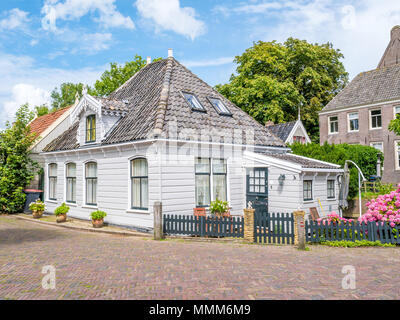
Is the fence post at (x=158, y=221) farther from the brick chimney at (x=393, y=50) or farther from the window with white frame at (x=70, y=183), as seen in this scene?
the brick chimney at (x=393, y=50)

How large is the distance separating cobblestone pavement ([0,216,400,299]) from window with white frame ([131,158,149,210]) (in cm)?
186

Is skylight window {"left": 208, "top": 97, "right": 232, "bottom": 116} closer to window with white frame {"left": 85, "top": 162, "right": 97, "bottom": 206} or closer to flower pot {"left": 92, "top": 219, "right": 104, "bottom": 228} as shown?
window with white frame {"left": 85, "top": 162, "right": 97, "bottom": 206}

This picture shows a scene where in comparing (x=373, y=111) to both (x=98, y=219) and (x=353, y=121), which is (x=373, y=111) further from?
(x=98, y=219)

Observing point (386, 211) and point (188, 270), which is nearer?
point (188, 270)

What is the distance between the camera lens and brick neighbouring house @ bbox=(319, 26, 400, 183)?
26578 mm

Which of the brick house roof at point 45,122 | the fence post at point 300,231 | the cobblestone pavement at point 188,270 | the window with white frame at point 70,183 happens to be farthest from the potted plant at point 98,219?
the brick house roof at point 45,122

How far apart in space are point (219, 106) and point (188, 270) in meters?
9.70

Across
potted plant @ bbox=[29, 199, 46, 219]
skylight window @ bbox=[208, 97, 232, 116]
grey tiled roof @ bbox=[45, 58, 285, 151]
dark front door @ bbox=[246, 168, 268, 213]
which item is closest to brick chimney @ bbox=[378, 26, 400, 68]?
grey tiled roof @ bbox=[45, 58, 285, 151]

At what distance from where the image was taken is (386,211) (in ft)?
36.2

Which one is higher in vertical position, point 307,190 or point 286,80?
point 286,80

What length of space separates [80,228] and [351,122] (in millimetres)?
25439

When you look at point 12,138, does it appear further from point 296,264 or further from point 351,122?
point 351,122

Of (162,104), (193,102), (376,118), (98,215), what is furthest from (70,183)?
(376,118)

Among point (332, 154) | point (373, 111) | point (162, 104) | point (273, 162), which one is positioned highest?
point (373, 111)
